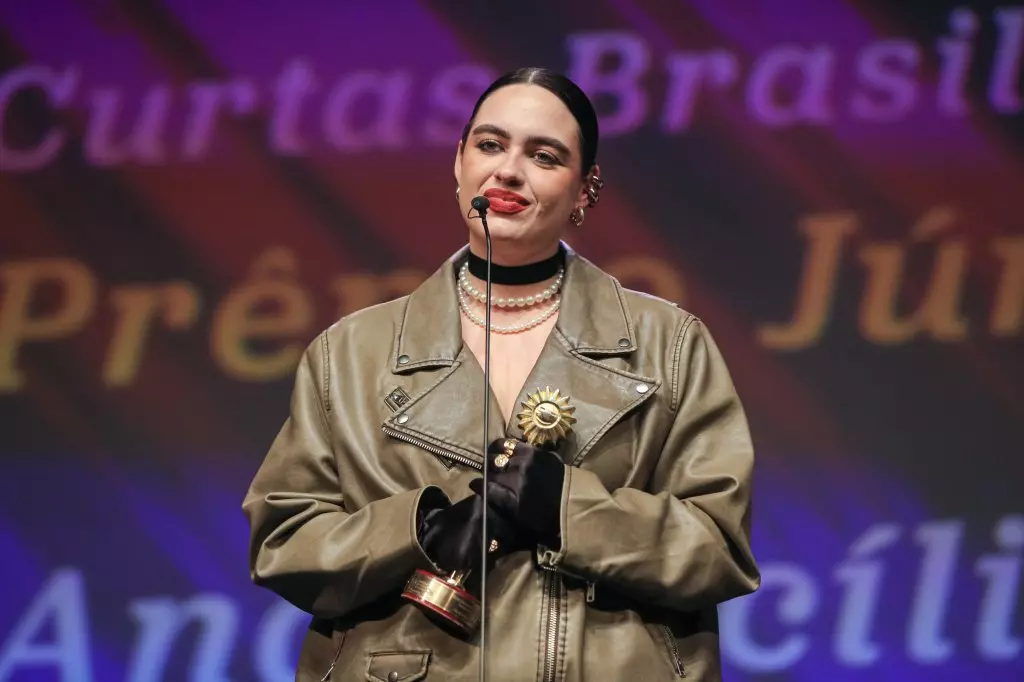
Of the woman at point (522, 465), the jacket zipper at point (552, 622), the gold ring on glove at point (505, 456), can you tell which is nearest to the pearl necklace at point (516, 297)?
the woman at point (522, 465)

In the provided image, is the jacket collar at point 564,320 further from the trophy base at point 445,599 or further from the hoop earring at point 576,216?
the trophy base at point 445,599

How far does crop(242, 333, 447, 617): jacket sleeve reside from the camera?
2.18 metres

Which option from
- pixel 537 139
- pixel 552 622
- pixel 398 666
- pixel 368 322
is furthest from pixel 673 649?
pixel 537 139

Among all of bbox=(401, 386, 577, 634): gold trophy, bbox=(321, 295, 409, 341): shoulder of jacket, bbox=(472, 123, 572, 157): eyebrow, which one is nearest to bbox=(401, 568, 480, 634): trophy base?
bbox=(401, 386, 577, 634): gold trophy

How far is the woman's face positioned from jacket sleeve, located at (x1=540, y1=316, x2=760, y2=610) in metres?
0.32

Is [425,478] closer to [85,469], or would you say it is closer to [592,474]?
[592,474]

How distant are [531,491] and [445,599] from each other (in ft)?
0.67

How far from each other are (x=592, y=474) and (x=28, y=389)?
7.51 feet

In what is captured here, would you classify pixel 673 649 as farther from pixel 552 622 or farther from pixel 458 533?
pixel 458 533

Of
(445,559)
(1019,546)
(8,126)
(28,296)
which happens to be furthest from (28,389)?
(1019,546)

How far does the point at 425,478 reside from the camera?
7.60 ft

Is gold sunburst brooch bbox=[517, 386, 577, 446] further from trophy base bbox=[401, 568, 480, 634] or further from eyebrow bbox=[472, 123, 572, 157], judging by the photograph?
eyebrow bbox=[472, 123, 572, 157]

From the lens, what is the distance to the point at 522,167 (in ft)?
7.93

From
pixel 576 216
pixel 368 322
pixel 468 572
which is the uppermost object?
pixel 576 216
